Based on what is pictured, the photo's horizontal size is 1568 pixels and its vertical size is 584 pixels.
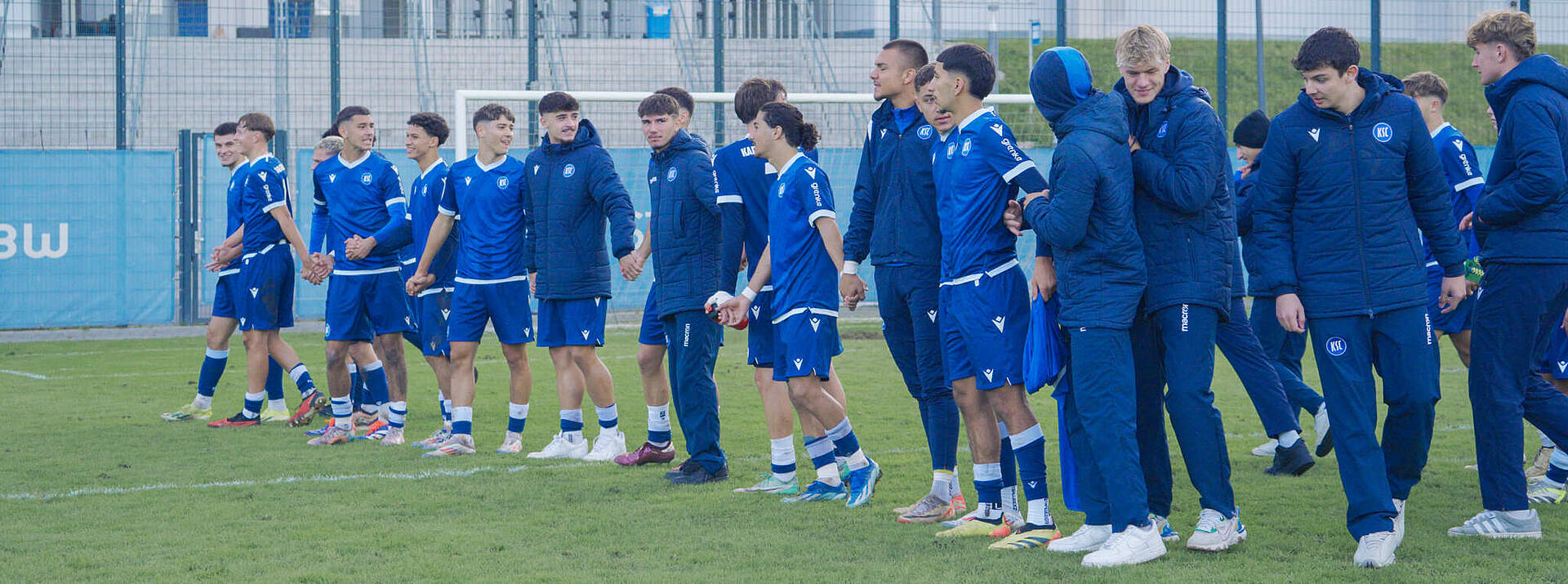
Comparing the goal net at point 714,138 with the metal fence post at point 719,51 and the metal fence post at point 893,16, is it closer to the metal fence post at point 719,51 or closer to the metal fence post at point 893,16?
the metal fence post at point 719,51

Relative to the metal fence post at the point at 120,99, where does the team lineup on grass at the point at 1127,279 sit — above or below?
below

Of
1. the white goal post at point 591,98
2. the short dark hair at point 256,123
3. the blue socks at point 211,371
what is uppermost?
the white goal post at point 591,98

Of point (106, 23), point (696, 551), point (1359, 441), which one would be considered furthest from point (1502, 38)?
→ point (106, 23)

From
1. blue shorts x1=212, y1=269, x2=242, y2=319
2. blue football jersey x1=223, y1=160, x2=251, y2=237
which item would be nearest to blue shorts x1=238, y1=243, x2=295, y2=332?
blue shorts x1=212, y1=269, x2=242, y2=319

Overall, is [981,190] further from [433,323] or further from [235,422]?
[235,422]

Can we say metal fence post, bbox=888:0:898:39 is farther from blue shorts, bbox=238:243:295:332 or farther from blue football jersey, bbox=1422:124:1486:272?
blue football jersey, bbox=1422:124:1486:272

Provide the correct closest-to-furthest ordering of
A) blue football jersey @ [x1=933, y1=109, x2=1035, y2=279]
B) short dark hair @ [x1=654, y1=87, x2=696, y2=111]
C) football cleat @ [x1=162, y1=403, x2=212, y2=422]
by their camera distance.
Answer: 1. blue football jersey @ [x1=933, y1=109, x2=1035, y2=279]
2. short dark hair @ [x1=654, y1=87, x2=696, y2=111]
3. football cleat @ [x1=162, y1=403, x2=212, y2=422]

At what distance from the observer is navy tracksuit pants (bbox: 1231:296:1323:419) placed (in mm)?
7250

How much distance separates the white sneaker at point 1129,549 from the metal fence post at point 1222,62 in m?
13.1

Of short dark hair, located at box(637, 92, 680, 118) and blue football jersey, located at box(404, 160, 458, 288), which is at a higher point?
short dark hair, located at box(637, 92, 680, 118)

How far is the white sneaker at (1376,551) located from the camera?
477 cm

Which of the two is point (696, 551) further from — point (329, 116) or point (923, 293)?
point (329, 116)

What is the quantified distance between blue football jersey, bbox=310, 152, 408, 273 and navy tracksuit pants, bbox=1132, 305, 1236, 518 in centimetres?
511

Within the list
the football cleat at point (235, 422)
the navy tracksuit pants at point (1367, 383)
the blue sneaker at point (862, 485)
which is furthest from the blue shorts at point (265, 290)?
the navy tracksuit pants at point (1367, 383)
